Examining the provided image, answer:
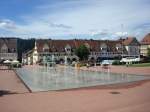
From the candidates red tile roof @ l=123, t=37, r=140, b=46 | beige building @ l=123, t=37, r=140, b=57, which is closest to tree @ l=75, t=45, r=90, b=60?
beige building @ l=123, t=37, r=140, b=57

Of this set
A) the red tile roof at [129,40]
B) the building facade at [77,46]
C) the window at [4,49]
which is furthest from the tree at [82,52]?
the window at [4,49]

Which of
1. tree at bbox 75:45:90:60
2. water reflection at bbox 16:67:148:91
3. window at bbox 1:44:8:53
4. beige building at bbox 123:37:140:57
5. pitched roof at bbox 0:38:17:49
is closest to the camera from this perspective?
water reflection at bbox 16:67:148:91

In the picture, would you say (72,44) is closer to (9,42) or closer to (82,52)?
(82,52)

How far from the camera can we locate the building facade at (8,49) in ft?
362

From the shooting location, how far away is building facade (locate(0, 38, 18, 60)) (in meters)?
110

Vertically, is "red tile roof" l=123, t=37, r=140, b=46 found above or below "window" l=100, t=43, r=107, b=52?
above

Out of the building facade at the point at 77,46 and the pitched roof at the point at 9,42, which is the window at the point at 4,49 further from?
the building facade at the point at 77,46

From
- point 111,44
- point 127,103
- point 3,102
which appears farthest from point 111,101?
point 111,44

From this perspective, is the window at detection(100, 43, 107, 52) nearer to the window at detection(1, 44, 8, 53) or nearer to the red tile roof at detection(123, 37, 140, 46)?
the red tile roof at detection(123, 37, 140, 46)

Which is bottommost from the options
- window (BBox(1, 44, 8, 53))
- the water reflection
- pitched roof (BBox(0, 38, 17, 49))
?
the water reflection

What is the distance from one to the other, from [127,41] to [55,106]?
10531 centimetres

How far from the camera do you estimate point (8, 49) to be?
111375 mm

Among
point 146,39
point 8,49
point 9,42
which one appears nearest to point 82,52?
point 8,49

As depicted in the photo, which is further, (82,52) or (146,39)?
(146,39)
